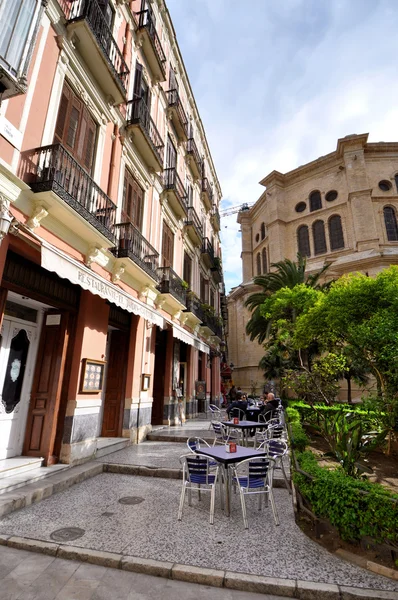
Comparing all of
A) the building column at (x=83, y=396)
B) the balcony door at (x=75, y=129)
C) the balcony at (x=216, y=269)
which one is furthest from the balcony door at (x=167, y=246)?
the balcony at (x=216, y=269)

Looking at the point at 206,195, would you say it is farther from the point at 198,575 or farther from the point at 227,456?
the point at 198,575

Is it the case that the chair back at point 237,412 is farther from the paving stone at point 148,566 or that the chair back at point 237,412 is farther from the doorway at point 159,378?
the paving stone at point 148,566

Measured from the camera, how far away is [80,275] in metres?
5.85

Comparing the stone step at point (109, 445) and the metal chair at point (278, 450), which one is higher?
the metal chair at point (278, 450)

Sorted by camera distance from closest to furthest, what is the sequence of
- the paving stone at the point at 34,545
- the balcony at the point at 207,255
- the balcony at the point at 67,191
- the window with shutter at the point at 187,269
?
the paving stone at the point at 34,545 < the balcony at the point at 67,191 < the window with shutter at the point at 187,269 < the balcony at the point at 207,255

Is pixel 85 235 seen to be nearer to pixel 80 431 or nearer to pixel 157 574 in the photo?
pixel 80 431

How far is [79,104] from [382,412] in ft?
32.4

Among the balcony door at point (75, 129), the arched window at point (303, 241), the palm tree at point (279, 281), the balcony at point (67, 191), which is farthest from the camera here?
the arched window at point (303, 241)

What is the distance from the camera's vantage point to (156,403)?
1283 centimetres

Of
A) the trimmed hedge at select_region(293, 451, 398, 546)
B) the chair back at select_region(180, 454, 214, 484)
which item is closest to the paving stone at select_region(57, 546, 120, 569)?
the chair back at select_region(180, 454, 214, 484)

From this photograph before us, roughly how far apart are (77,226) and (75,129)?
2.58 m

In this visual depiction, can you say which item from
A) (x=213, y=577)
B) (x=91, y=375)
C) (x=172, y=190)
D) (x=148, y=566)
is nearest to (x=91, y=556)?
(x=148, y=566)

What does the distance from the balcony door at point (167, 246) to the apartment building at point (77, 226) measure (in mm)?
511

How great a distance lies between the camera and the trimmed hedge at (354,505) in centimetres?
332
